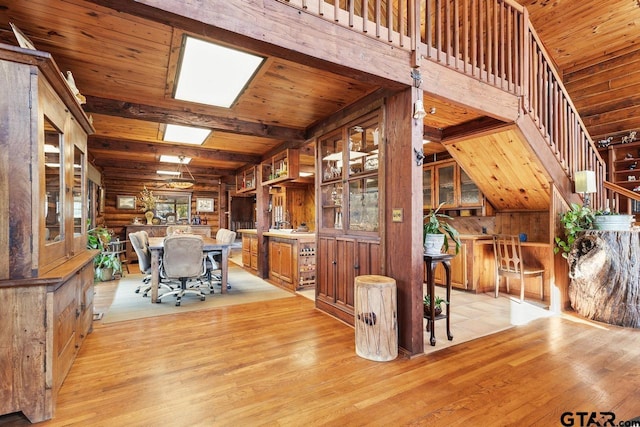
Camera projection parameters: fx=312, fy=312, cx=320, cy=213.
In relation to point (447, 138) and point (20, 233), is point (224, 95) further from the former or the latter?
point (447, 138)

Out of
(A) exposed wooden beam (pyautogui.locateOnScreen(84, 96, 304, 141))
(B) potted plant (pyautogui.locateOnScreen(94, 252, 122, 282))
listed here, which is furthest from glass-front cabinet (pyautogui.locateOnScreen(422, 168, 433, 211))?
(B) potted plant (pyautogui.locateOnScreen(94, 252, 122, 282))

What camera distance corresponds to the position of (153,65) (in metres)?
2.83

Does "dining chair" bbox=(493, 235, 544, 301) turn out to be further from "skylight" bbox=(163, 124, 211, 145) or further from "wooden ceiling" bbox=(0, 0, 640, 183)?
"skylight" bbox=(163, 124, 211, 145)

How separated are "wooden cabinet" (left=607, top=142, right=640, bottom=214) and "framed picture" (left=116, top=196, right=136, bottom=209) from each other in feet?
38.6

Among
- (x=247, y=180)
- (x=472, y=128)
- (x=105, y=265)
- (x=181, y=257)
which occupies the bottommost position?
(x=105, y=265)

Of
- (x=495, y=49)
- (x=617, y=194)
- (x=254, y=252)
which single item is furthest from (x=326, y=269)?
(x=617, y=194)

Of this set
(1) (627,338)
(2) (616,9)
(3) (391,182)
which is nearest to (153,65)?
(3) (391,182)

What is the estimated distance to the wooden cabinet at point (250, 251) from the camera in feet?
22.2

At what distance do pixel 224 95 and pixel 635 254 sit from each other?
4.84 m

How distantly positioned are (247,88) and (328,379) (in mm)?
2864

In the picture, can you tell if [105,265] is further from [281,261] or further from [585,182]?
[585,182]

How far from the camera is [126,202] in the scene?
930 centimetres

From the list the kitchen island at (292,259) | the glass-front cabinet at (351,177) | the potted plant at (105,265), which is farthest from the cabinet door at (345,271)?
the potted plant at (105,265)

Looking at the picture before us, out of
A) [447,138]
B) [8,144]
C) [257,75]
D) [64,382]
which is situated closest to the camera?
[8,144]
